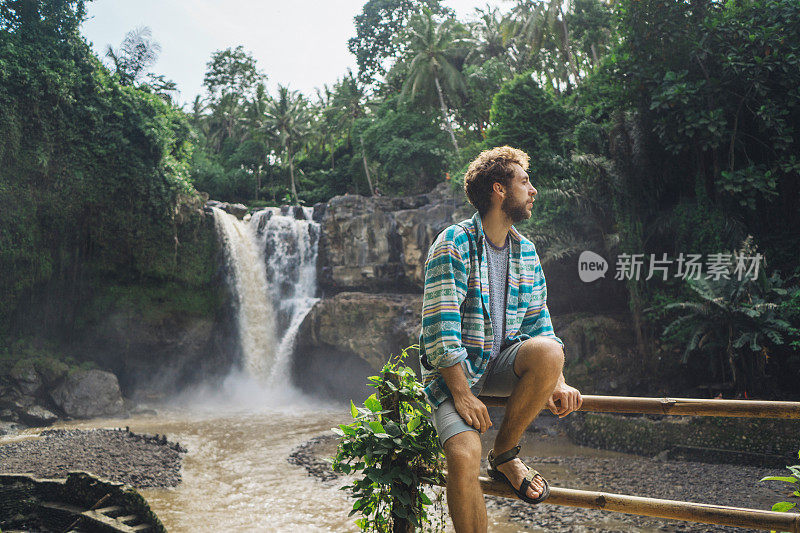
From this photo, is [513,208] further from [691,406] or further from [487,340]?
[691,406]

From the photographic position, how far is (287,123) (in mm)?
32312

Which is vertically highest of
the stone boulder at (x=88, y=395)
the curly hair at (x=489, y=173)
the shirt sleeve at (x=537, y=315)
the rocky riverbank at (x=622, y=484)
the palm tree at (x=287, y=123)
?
the palm tree at (x=287, y=123)

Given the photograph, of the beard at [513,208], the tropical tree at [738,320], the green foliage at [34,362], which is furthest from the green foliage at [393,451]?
the green foliage at [34,362]

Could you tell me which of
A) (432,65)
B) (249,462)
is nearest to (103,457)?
(249,462)

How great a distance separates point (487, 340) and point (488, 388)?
209 mm

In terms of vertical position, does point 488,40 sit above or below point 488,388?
above

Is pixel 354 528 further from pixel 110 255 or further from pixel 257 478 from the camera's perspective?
pixel 110 255

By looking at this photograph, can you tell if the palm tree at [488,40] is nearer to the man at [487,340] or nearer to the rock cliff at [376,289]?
the rock cliff at [376,289]

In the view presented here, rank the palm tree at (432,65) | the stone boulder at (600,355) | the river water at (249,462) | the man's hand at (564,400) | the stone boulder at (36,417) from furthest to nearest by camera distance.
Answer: the palm tree at (432,65)
the stone boulder at (36,417)
the stone boulder at (600,355)
the river water at (249,462)
the man's hand at (564,400)

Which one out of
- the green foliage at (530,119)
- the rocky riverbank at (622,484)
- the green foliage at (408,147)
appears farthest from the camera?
the green foliage at (408,147)

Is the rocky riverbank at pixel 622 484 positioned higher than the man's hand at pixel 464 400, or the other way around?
the man's hand at pixel 464 400

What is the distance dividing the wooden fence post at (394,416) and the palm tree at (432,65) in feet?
78.0

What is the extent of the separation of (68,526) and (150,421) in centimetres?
808

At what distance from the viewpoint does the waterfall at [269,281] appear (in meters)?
17.8
